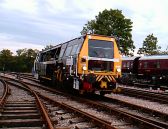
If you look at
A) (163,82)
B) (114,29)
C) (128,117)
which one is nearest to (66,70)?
(128,117)

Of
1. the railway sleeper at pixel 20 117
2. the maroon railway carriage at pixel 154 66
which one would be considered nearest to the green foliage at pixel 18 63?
the maroon railway carriage at pixel 154 66

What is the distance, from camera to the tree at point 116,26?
73312 mm

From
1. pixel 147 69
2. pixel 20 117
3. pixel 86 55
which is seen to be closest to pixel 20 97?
pixel 86 55

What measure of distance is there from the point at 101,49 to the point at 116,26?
57.5m

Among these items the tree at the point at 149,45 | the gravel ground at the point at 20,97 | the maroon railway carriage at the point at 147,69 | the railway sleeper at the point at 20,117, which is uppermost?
the tree at the point at 149,45

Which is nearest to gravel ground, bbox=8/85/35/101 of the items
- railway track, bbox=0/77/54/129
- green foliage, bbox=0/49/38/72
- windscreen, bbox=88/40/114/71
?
windscreen, bbox=88/40/114/71

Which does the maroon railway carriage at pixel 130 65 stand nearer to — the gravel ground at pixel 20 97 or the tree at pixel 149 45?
the gravel ground at pixel 20 97

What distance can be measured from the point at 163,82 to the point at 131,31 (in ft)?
139

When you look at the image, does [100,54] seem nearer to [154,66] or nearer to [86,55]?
[86,55]

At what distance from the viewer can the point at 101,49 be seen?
60.2ft

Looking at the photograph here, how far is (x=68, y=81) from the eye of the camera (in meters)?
19.6

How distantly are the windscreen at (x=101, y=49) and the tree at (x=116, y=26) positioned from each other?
179ft

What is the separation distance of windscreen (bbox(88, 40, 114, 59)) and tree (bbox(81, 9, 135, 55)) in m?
54.5

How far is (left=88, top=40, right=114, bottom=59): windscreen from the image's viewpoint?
18.1m
